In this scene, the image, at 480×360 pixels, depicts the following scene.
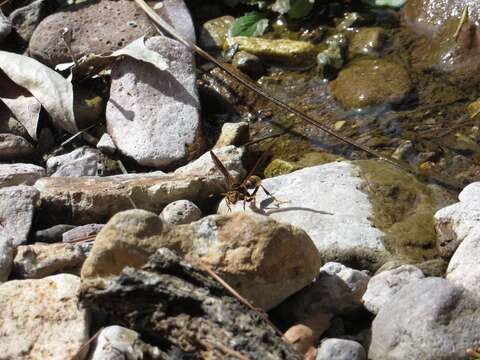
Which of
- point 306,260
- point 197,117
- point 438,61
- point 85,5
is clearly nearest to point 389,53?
point 438,61

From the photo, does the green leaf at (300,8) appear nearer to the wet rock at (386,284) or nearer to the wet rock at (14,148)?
the wet rock at (14,148)

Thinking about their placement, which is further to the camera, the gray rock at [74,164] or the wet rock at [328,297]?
the gray rock at [74,164]

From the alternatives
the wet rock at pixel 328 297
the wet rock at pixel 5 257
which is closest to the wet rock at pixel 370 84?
the wet rock at pixel 328 297

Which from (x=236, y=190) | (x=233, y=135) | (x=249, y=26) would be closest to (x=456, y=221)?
(x=236, y=190)

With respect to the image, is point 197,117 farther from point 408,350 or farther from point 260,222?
point 408,350

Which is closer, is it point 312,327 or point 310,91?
point 312,327

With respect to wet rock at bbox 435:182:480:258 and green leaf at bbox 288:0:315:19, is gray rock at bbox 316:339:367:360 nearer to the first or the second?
wet rock at bbox 435:182:480:258
